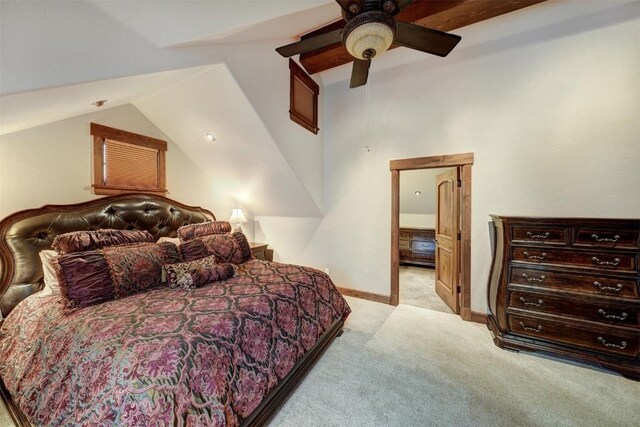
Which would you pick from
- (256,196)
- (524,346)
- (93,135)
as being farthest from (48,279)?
(524,346)

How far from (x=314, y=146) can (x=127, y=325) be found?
288 centimetres

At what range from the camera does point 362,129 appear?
136 inches

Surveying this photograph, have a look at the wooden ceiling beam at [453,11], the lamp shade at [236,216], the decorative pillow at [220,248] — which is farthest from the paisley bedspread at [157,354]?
the wooden ceiling beam at [453,11]

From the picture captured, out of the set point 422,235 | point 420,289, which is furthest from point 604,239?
point 422,235

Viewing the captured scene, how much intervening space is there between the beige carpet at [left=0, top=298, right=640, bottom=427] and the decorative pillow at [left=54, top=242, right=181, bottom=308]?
138 centimetres

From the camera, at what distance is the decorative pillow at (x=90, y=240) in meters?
1.83

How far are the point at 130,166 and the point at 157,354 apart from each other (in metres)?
2.39

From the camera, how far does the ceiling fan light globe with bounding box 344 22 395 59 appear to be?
4.46 ft

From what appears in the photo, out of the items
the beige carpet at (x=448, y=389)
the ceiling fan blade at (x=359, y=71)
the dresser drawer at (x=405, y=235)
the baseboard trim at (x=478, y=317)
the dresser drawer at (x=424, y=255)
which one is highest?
the ceiling fan blade at (x=359, y=71)

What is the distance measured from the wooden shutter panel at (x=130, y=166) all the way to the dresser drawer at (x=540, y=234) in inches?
153

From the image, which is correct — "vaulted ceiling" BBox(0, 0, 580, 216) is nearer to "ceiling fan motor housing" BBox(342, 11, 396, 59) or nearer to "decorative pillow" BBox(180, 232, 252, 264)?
"ceiling fan motor housing" BBox(342, 11, 396, 59)

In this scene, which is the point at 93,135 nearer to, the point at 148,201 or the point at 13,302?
the point at 148,201

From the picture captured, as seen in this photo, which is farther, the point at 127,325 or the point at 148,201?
the point at 148,201

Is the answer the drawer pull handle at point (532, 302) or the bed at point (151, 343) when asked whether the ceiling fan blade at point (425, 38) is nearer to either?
the bed at point (151, 343)
